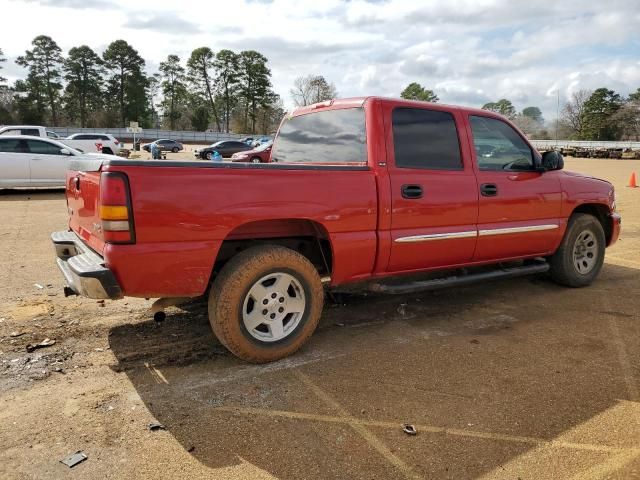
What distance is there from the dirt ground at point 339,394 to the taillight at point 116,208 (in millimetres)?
1026

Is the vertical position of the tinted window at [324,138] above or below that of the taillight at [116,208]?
above

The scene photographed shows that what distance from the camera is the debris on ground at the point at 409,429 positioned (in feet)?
9.55

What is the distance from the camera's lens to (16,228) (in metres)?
8.76

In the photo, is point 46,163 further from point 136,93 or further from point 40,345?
point 136,93

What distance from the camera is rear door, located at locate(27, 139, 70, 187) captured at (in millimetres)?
13484

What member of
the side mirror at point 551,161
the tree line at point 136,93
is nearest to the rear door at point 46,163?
the side mirror at point 551,161

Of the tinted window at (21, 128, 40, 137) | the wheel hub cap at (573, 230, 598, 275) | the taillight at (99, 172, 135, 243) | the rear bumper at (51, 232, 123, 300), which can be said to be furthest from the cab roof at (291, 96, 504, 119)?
the tinted window at (21, 128, 40, 137)

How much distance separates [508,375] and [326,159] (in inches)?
89.5

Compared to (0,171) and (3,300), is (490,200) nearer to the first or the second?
(3,300)

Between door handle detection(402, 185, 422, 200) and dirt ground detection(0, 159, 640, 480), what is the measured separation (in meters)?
1.16

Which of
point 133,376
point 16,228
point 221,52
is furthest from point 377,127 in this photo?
point 221,52

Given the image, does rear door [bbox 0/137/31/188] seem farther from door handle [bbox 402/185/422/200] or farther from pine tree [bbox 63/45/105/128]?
pine tree [bbox 63/45/105/128]

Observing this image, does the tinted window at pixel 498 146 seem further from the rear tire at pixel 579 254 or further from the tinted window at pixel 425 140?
the rear tire at pixel 579 254

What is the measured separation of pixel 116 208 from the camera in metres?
3.12
